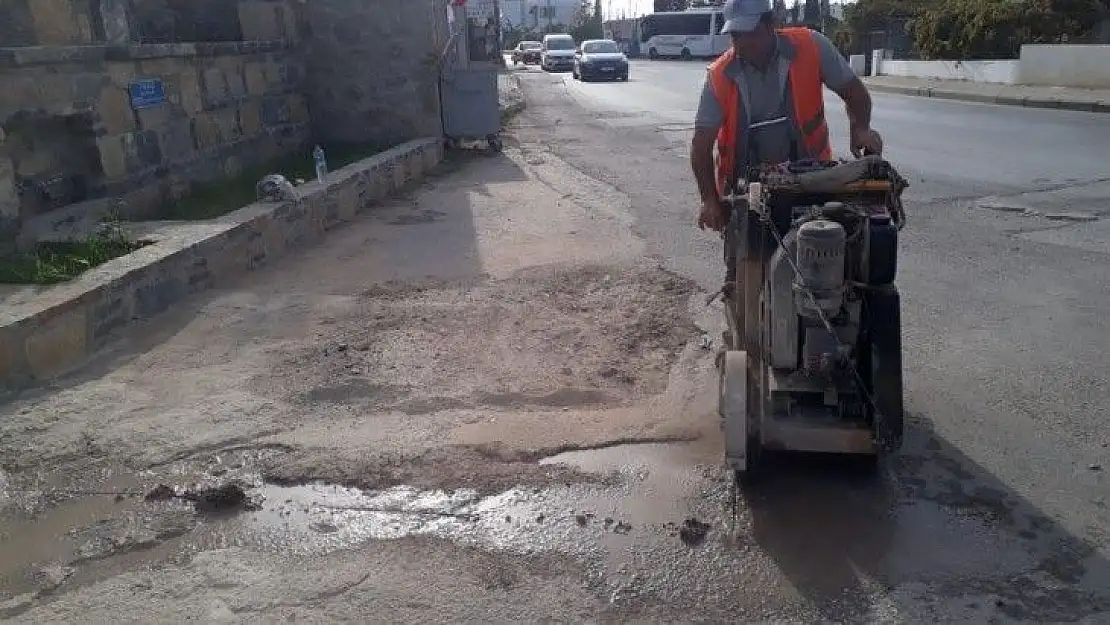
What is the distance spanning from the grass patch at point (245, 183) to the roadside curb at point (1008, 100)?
14.2 metres

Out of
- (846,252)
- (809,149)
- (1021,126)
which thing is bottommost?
(1021,126)

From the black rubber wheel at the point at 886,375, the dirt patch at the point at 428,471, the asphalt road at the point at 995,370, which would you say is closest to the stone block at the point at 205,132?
the asphalt road at the point at 995,370

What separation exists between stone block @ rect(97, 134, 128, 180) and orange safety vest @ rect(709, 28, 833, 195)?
579 centimetres

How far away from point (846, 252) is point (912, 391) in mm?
1583

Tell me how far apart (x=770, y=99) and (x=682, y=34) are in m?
50.7

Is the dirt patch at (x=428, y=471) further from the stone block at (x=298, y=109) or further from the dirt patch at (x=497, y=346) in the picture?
the stone block at (x=298, y=109)

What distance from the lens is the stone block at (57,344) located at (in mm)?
4902

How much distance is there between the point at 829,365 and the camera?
11.0ft

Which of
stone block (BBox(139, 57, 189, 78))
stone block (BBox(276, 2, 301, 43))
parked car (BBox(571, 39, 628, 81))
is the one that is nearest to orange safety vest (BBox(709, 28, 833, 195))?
stone block (BBox(139, 57, 189, 78))

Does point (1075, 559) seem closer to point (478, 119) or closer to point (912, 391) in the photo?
point (912, 391)

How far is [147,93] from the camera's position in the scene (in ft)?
27.4

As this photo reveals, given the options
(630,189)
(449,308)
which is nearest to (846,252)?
(449,308)

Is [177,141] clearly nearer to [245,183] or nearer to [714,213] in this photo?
[245,183]

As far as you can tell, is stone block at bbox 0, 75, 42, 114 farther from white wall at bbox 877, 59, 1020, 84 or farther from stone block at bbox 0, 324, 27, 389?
white wall at bbox 877, 59, 1020, 84
